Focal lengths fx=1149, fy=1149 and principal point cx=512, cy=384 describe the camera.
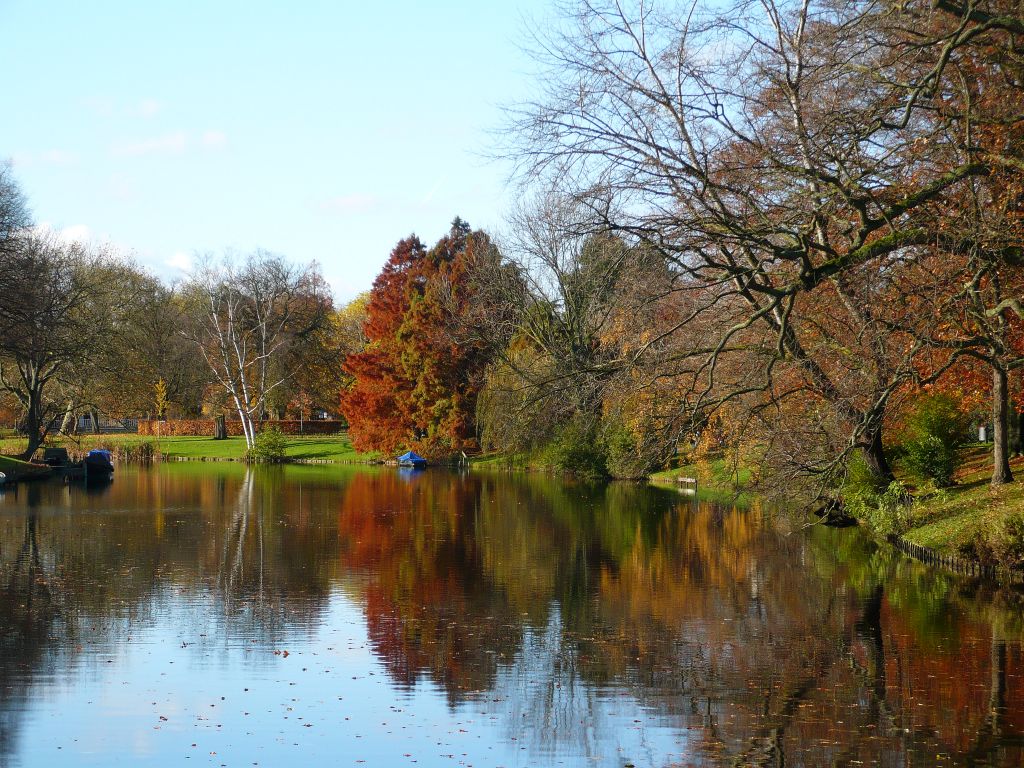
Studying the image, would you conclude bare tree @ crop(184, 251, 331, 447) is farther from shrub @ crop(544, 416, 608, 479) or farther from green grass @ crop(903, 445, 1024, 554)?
green grass @ crop(903, 445, 1024, 554)

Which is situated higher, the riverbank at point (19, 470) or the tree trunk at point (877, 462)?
the tree trunk at point (877, 462)

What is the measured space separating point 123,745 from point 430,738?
8.37 ft

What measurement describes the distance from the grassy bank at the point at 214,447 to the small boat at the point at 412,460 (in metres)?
3.78

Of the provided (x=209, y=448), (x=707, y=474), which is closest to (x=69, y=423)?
(x=209, y=448)

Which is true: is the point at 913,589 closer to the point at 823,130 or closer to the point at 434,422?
the point at 823,130

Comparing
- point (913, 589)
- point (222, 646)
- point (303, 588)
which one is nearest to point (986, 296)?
point (913, 589)

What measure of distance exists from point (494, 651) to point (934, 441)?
15775 millimetres

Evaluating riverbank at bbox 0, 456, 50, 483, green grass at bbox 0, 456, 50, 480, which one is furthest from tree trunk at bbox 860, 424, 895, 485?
green grass at bbox 0, 456, 50, 480

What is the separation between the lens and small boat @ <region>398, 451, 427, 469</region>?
58969 millimetres

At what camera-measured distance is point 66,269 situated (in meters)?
49.8

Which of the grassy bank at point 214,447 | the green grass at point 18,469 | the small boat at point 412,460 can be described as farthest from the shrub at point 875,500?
the grassy bank at point 214,447

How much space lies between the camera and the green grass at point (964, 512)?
19.0m

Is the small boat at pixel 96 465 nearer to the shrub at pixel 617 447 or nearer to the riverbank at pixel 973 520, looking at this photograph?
the shrub at pixel 617 447

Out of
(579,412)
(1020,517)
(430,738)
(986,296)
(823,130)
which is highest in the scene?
(823,130)
